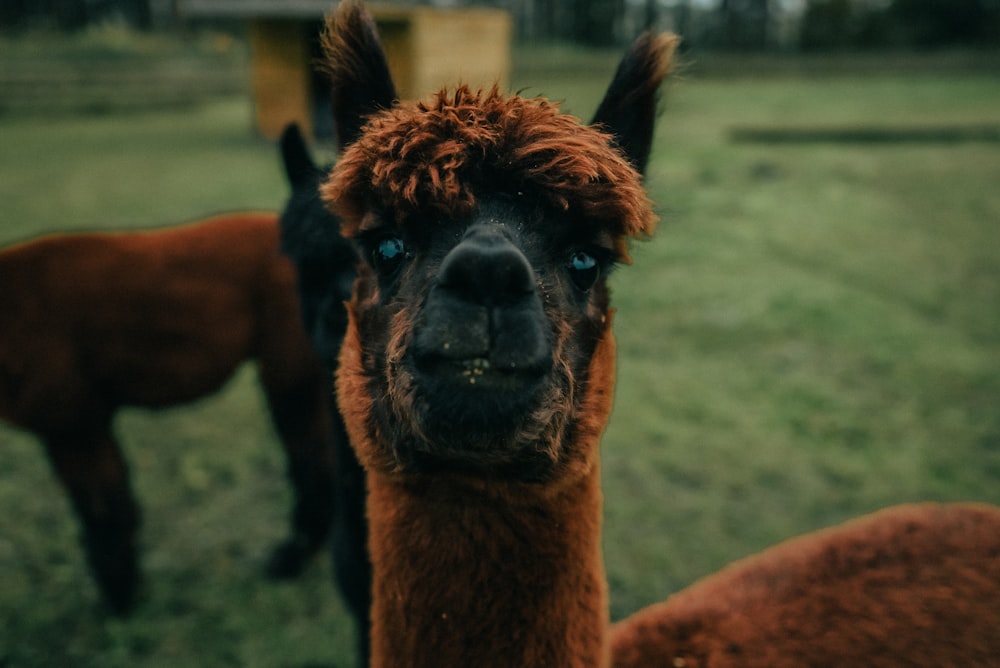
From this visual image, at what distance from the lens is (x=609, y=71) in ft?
65.8

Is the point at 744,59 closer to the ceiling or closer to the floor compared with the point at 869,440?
closer to the ceiling

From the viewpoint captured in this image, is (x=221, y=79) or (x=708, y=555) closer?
(x=708, y=555)

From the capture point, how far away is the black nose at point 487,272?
1170 mm

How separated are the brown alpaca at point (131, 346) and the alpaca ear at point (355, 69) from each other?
4.41 ft

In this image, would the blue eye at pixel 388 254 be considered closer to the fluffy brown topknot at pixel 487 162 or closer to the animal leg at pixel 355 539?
the fluffy brown topknot at pixel 487 162

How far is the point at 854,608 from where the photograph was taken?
1.78 metres

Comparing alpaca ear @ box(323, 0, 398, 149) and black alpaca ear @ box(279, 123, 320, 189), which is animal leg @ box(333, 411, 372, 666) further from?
alpaca ear @ box(323, 0, 398, 149)

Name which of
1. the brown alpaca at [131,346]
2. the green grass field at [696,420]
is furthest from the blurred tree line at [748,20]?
the brown alpaca at [131,346]

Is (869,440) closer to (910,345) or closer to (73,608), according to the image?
(910,345)

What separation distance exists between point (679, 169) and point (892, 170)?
11.4 feet

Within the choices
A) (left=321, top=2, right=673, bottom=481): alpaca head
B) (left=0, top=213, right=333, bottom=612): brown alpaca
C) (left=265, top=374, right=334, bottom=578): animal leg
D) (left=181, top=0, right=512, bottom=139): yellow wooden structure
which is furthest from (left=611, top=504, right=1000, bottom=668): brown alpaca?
(left=181, top=0, right=512, bottom=139): yellow wooden structure

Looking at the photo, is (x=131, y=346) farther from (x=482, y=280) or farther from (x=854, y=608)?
(x=854, y=608)

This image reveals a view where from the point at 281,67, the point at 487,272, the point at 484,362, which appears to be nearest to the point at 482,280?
the point at 487,272

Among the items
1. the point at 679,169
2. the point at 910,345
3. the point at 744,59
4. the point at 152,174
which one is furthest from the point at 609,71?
the point at 910,345
